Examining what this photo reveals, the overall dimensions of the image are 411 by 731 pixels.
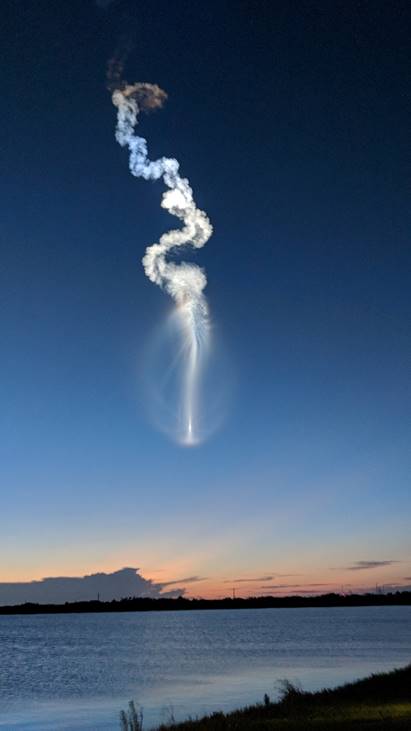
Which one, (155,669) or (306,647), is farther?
(306,647)

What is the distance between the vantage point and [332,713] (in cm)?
2509

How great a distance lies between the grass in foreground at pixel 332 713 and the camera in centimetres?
2203

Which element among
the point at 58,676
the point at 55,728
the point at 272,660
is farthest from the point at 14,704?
the point at 272,660

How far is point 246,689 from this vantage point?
53.3m

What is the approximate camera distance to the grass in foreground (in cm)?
2203

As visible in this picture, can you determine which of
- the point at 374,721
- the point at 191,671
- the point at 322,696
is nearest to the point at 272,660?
the point at 191,671

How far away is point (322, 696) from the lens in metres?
30.7

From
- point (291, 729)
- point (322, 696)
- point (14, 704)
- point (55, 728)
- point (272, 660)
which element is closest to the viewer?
point (291, 729)

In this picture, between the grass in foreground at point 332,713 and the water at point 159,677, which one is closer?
the grass in foreground at point 332,713

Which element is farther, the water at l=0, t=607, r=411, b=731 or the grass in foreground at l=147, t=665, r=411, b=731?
the water at l=0, t=607, r=411, b=731

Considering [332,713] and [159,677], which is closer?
[332,713]

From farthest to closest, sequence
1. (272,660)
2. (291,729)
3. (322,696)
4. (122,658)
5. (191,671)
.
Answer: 1. (122,658)
2. (272,660)
3. (191,671)
4. (322,696)
5. (291,729)

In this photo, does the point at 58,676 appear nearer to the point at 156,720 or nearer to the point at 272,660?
the point at 272,660

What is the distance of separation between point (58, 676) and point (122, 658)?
2421cm
